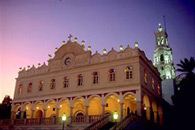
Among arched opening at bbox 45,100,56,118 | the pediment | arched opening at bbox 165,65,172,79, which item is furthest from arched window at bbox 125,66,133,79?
arched opening at bbox 165,65,172,79

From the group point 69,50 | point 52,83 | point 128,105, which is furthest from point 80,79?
point 128,105

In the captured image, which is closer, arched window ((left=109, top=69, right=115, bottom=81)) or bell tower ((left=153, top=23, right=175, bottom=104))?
arched window ((left=109, top=69, right=115, bottom=81))

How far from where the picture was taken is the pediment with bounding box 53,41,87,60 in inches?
1207

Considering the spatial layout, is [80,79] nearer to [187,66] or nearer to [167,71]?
[187,66]

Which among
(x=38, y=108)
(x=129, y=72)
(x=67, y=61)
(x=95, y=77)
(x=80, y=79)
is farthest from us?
(x=38, y=108)

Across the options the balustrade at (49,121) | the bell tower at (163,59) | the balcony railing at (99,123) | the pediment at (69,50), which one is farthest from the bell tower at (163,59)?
the balcony railing at (99,123)

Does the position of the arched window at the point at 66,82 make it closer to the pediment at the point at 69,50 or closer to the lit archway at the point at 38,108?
the pediment at the point at 69,50

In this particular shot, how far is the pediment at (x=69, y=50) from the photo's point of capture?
101ft

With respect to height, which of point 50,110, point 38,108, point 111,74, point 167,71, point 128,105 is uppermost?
point 167,71

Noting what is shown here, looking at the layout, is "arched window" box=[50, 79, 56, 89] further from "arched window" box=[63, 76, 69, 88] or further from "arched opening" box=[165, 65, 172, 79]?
"arched opening" box=[165, 65, 172, 79]

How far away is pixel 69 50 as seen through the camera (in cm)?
3156

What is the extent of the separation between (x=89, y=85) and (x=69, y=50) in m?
6.98

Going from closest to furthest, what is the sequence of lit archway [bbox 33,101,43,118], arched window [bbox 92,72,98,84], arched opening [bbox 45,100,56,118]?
arched window [bbox 92,72,98,84], lit archway [bbox 33,101,43,118], arched opening [bbox 45,100,56,118]

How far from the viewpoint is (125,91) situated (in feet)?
80.6
